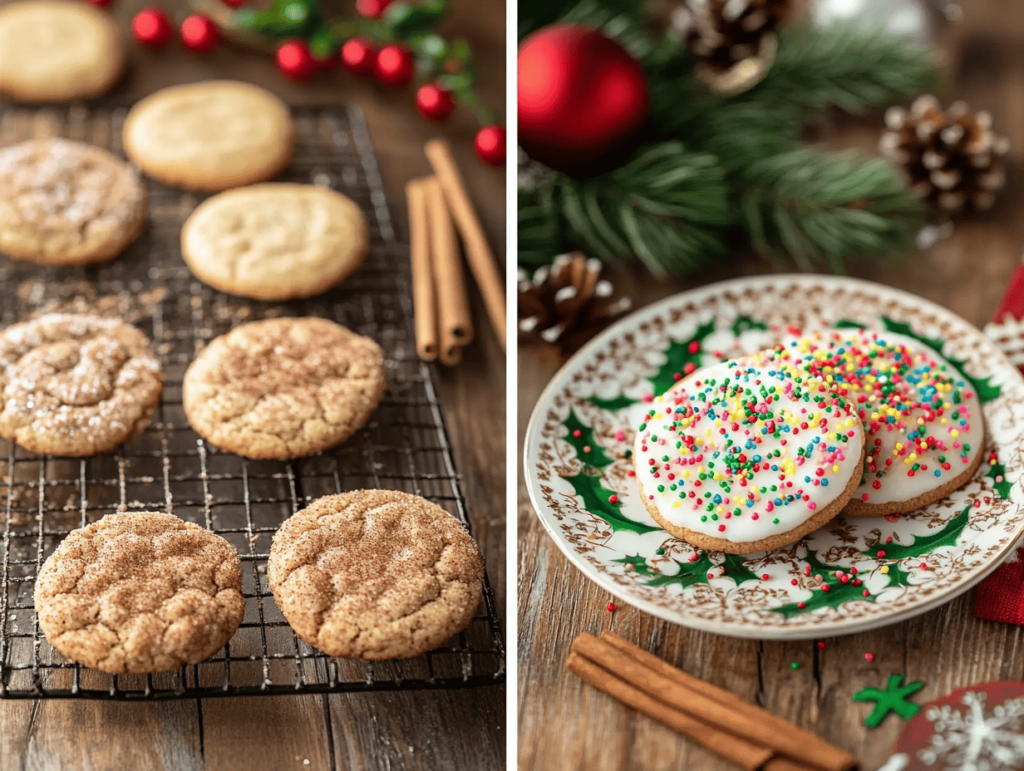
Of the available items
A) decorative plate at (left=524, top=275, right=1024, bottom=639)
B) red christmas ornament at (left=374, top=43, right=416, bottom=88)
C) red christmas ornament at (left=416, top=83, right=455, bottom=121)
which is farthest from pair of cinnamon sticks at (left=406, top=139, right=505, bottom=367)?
decorative plate at (left=524, top=275, right=1024, bottom=639)

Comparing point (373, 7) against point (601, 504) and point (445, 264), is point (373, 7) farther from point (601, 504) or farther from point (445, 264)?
point (601, 504)

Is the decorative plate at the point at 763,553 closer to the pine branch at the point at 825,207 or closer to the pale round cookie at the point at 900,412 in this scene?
the pale round cookie at the point at 900,412

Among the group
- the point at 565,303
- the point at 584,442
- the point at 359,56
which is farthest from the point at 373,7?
the point at 584,442

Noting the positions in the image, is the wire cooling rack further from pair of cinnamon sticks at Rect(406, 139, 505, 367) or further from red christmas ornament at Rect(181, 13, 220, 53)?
red christmas ornament at Rect(181, 13, 220, 53)

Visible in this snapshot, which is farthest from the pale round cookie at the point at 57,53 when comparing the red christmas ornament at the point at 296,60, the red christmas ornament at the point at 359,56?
the red christmas ornament at the point at 359,56

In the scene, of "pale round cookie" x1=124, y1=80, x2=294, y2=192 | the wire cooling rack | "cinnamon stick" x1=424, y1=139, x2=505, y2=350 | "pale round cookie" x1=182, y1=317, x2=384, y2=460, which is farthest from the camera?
"pale round cookie" x1=124, y1=80, x2=294, y2=192

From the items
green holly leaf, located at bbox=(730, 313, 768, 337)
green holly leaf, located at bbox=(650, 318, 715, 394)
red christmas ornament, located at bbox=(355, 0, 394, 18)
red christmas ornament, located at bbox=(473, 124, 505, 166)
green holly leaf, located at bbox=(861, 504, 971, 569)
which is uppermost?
red christmas ornament, located at bbox=(355, 0, 394, 18)
